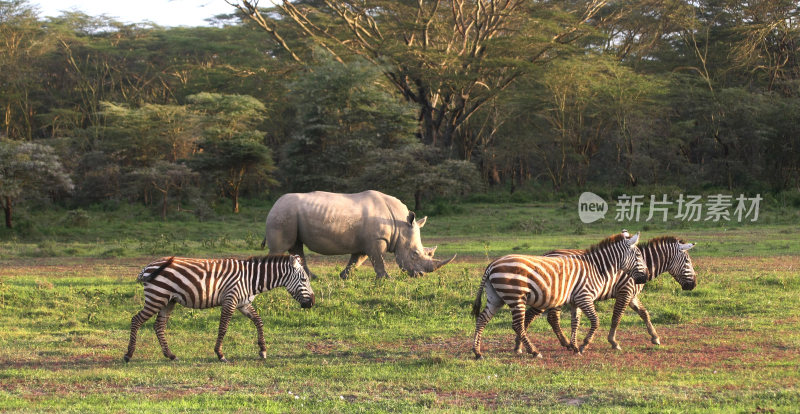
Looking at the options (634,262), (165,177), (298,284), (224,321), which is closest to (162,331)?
(224,321)

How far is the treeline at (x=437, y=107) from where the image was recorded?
31891 mm

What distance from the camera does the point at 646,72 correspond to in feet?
142

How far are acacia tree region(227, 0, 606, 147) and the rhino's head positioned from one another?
18.7 meters

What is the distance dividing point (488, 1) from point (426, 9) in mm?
3082

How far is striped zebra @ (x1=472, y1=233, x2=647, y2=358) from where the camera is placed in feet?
27.2

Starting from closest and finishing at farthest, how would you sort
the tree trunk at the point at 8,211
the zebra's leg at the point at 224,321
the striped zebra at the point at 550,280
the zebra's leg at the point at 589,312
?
the striped zebra at the point at 550,280 → the zebra's leg at the point at 224,321 → the zebra's leg at the point at 589,312 → the tree trunk at the point at 8,211

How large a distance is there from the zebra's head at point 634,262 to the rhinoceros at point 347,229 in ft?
16.9

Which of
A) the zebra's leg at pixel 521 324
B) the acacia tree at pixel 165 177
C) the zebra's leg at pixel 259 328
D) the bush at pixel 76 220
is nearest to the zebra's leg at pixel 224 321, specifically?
the zebra's leg at pixel 259 328

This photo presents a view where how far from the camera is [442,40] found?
1463 inches

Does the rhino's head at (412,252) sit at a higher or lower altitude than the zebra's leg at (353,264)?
higher

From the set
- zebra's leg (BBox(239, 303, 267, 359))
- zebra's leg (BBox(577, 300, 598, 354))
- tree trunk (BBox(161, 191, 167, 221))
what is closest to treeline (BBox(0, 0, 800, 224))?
tree trunk (BBox(161, 191, 167, 221))

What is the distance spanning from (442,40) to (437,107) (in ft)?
11.1

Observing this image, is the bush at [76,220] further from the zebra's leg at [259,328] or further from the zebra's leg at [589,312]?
the zebra's leg at [589,312]

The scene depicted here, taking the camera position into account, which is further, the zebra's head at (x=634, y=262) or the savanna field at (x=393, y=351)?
the zebra's head at (x=634, y=262)
